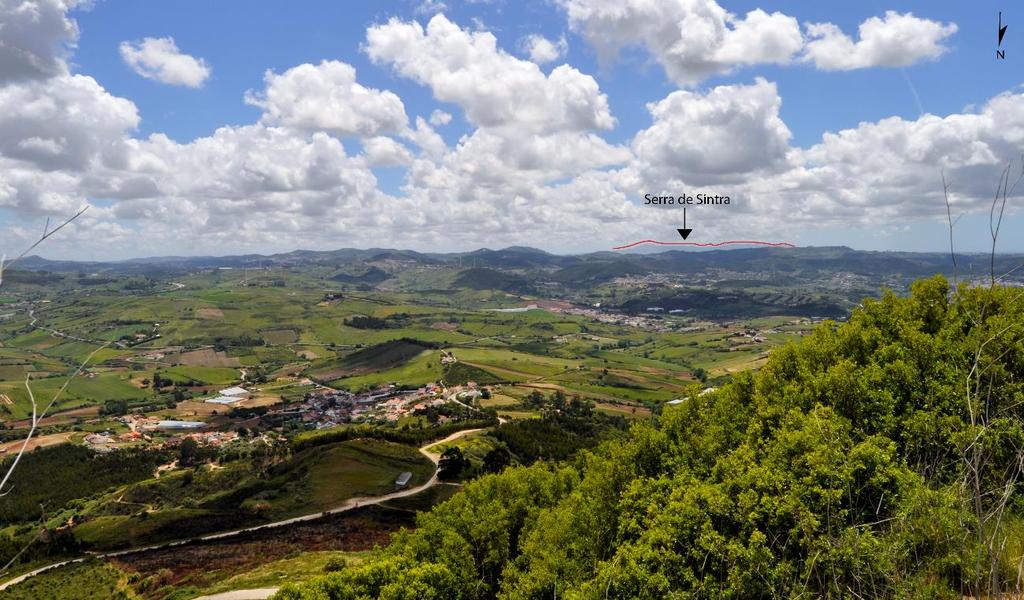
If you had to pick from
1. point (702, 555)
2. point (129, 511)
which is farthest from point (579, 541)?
point (129, 511)

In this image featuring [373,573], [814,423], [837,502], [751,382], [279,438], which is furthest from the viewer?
[279,438]

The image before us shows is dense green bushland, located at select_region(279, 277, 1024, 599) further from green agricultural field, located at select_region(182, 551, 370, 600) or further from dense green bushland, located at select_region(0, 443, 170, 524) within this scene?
dense green bushland, located at select_region(0, 443, 170, 524)

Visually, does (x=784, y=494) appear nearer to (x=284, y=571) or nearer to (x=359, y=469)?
(x=284, y=571)

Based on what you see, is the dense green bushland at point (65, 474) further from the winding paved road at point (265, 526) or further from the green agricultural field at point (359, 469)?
the green agricultural field at point (359, 469)

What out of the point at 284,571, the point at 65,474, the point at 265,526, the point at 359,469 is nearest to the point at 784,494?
the point at 284,571

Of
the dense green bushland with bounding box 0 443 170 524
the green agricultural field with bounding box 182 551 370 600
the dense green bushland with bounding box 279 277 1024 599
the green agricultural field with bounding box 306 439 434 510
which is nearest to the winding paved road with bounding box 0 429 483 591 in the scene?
the green agricultural field with bounding box 306 439 434 510

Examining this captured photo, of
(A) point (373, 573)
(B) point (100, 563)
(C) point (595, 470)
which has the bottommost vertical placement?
(B) point (100, 563)

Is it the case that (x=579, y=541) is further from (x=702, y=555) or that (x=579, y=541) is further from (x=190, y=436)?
(x=190, y=436)

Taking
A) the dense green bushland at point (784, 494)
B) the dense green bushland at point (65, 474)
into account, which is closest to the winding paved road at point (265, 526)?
the dense green bushland at point (784, 494)
